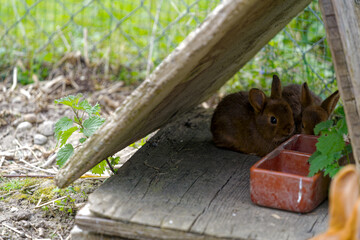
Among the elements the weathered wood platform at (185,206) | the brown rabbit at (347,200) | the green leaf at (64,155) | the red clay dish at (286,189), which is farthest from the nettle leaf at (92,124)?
the brown rabbit at (347,200)

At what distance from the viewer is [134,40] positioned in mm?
5711

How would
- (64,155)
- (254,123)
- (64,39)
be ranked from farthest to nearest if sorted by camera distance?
(64,39)
(254,123)
(64,155)

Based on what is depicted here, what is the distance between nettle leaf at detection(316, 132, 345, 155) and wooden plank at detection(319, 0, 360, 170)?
0.20 m

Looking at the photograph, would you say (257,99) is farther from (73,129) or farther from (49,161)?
(49,161)

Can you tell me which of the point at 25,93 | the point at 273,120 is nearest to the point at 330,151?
the point at 273,120

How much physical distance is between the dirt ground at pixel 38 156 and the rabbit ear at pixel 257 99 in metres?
0.90

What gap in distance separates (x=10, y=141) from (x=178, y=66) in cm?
219

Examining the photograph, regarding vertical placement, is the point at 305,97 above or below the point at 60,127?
below

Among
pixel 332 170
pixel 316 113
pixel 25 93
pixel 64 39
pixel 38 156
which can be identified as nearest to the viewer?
pixel 332 170

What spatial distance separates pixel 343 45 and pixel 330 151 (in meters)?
0.52

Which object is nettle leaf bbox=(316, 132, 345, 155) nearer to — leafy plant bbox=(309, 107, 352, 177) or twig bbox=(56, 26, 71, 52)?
leafy plant bbox=(309, 107, 352, 177)

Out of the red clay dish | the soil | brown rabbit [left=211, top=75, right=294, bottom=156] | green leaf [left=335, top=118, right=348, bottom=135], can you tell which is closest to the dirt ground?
the soil

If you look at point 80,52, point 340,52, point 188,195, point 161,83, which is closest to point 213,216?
point 188,195

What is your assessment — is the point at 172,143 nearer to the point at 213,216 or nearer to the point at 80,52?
the point at 213,216
